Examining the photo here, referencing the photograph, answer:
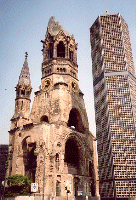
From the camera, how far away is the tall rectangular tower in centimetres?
4388

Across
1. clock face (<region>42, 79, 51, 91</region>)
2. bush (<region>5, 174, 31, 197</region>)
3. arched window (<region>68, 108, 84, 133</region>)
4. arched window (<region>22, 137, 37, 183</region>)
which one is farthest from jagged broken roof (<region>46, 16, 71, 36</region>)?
bush (<region>5, 174, 31, 197</region>)

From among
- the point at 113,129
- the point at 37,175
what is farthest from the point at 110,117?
the point at 37,175

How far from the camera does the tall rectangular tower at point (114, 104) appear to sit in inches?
1727

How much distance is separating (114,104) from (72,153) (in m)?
16.1

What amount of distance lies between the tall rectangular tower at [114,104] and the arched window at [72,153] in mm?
7574

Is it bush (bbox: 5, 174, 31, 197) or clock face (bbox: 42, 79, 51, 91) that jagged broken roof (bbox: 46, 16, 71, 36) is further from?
bush (bbox: 5, 174, 31, 197)

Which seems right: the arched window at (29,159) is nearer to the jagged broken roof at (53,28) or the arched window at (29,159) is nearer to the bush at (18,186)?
the bush at (18,186)

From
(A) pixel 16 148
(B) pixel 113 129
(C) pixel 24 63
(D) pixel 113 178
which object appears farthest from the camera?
(C) pixel 24 63

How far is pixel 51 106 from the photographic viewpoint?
5472 centimetres

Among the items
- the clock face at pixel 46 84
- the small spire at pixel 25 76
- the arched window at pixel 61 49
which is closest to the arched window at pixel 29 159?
the clock face at pixel 46 84

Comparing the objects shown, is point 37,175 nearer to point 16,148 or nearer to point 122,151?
point 16,148

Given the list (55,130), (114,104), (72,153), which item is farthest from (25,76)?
(114,104)

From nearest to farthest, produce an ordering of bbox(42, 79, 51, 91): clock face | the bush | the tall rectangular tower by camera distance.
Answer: the bush → the tall rectangular tower → bbox(42, 79, 51, 91): clock face

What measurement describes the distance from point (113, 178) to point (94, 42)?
34.3 metres
